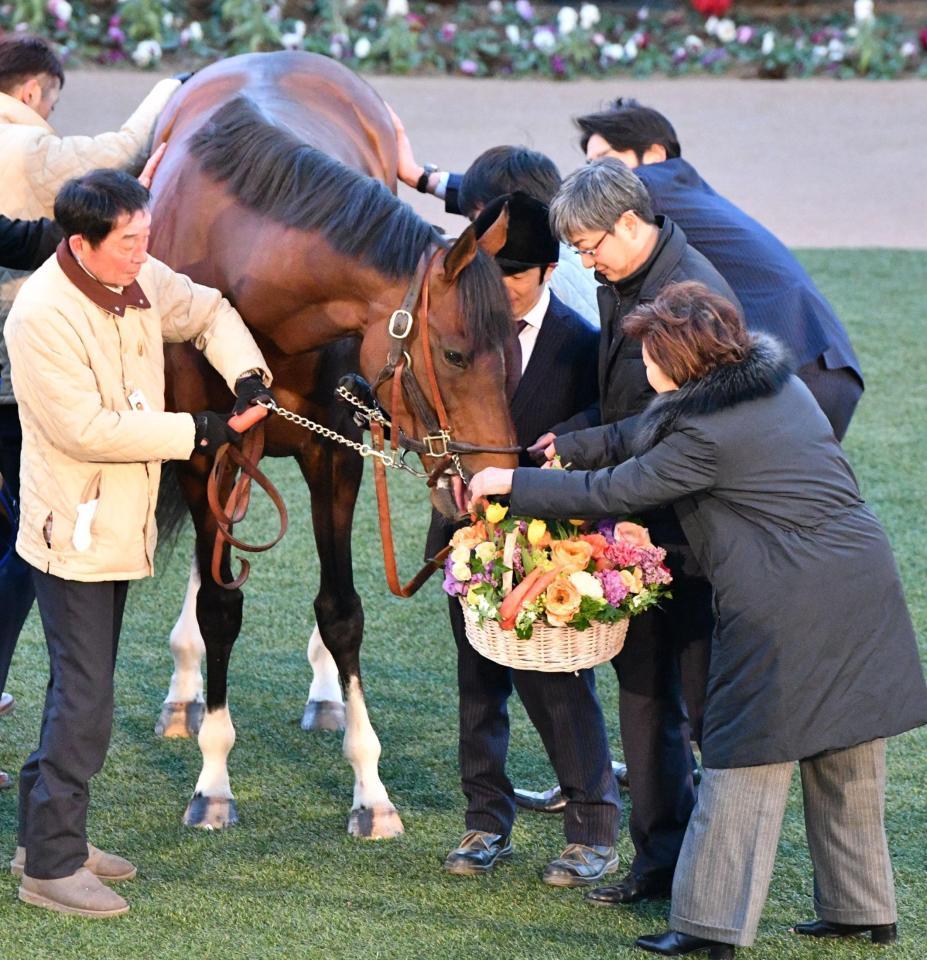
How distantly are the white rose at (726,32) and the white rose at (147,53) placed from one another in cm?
558

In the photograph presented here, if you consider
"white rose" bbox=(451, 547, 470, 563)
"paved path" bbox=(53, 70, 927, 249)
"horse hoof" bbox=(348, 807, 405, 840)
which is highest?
"white rose" bbox=(451, 547, 470, 563)

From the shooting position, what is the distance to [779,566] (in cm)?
311

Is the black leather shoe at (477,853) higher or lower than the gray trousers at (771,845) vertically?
lower

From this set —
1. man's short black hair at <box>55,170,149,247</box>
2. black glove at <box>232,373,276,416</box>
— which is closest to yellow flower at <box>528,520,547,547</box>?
black glove at <box>232,373,276,416</box>

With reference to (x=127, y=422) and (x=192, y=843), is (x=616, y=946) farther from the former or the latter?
(x=127, y=422)

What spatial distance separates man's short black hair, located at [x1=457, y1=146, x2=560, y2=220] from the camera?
3.70m

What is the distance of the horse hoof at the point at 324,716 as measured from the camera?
4742mm

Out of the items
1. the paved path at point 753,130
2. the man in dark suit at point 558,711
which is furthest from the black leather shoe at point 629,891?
the paved path at point 753,130

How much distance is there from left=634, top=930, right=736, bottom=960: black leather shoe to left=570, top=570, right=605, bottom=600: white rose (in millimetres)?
739

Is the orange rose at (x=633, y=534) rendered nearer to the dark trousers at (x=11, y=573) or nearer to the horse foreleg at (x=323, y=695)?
the horse foreleg at (x=323, y=695)

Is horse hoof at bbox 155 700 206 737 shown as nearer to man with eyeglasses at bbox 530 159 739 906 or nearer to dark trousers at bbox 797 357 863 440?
man with eyeglasses at bbox 530 159 739 906

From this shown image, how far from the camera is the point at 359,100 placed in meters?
5.39

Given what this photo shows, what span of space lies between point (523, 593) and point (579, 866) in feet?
2.62

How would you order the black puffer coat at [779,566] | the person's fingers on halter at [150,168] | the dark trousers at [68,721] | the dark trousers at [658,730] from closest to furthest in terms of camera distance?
the black puffer coat at [779,566], the dark trousers at [68,721], the dark trousers at [658,730], the person's fingers on halter at [150,168]
